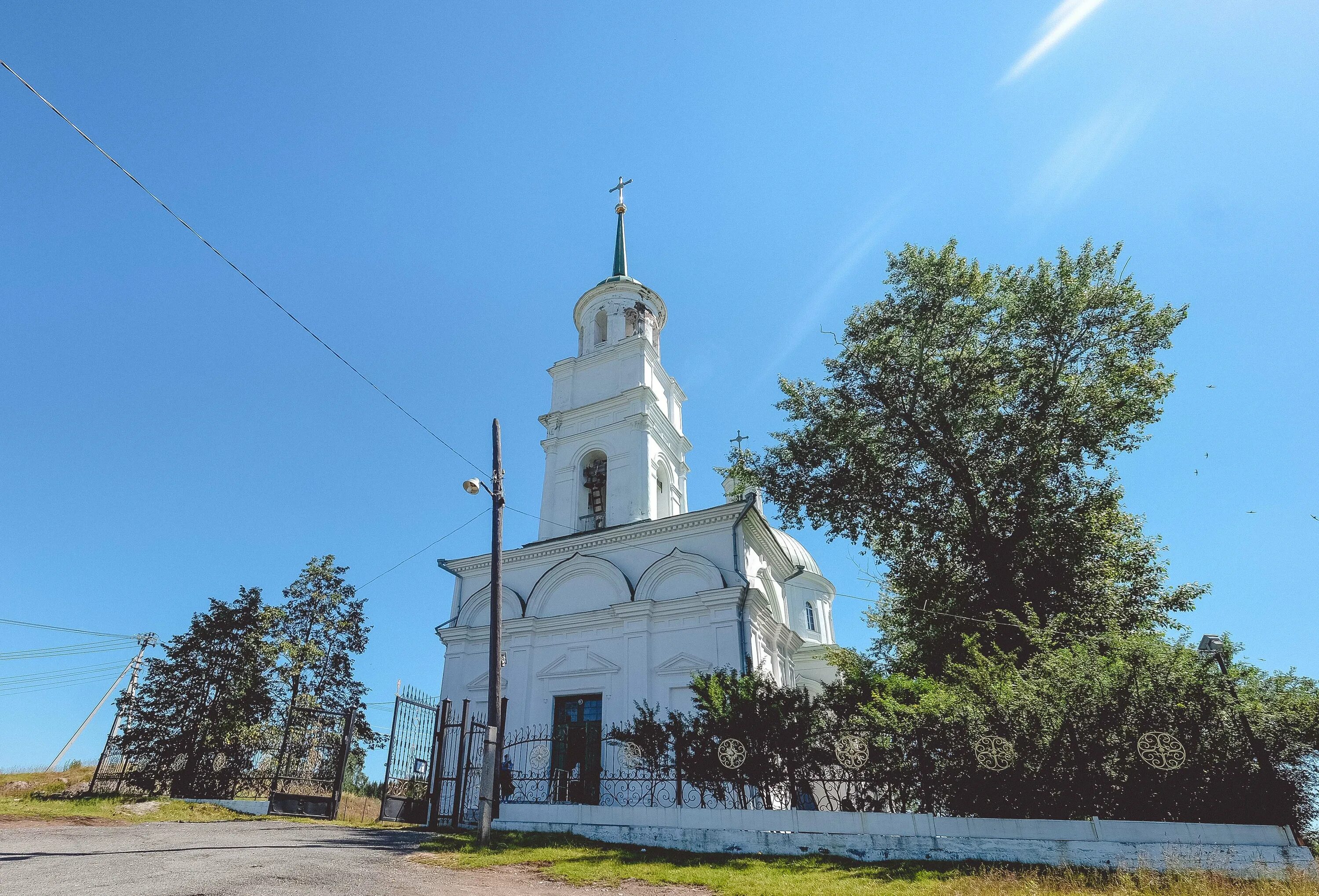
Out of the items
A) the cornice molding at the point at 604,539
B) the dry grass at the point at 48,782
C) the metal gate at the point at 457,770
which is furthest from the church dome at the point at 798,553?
the dry grass at the point at 48,782

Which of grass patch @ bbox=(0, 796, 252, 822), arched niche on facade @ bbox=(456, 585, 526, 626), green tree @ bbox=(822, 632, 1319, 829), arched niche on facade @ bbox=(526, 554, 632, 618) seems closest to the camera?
green tree @ bbox=(822, 632, 1319, 829)

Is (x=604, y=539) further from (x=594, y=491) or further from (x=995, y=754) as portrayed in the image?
(x=995, y=754)

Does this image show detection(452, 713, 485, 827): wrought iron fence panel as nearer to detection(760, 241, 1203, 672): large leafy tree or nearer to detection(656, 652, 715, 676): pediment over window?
detection(656, 652, 715, 676): pediment over window

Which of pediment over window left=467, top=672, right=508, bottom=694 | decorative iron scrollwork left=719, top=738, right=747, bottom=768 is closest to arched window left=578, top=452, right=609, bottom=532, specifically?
pediment over window left=467, top=672, right=508, bottom=694

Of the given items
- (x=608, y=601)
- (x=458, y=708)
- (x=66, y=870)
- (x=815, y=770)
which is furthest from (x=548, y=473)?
(x=66, y=870)

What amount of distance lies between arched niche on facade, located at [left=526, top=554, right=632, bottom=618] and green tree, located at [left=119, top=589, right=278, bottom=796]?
27.8ft

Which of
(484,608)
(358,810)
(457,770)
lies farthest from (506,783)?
(484,608)

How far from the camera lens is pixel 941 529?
1697 centimetres

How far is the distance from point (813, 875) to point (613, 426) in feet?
46.0

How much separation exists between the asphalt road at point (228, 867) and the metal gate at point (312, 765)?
391cm

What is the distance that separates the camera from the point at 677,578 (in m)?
16.6

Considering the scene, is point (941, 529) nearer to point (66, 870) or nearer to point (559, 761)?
point (559, 761)

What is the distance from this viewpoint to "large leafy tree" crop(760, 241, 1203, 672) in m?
15.7

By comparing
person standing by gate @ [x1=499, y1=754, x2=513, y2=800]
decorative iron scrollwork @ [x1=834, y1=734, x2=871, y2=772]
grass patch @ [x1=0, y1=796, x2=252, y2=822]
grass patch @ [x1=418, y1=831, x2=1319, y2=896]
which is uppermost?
decorative iron scrollwork @ [x1=834, y1=734, x2=871, y2=772]
